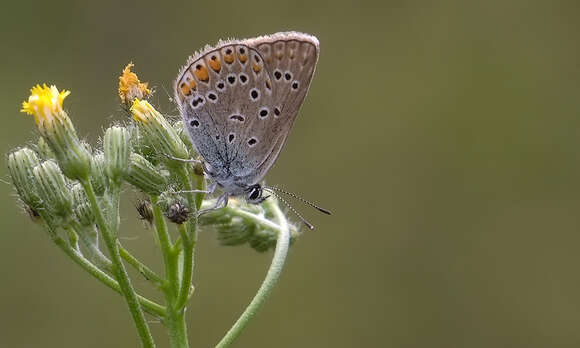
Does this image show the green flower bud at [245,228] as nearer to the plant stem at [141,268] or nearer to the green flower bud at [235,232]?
the green flower bud at [235,232]

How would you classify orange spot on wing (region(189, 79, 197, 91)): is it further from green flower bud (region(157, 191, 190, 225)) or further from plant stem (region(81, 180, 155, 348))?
plant stem (region(81, 180, 155, 348))

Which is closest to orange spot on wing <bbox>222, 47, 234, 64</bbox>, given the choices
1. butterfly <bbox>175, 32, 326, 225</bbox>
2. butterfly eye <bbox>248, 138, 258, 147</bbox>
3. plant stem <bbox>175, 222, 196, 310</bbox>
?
butterfly <bbox>175, 32, 326, 225</bbox>

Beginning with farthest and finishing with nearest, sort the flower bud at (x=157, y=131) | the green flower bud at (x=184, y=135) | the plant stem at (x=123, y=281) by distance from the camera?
the green flower bud at (x=184, y=135)
the flower bud at (x=157, y=131)
the plant stem at (x=123, y=281)

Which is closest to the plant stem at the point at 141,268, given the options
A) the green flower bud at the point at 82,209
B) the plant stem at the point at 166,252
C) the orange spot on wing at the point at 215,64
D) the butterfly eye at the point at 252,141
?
the plant stem at the point at 166,252

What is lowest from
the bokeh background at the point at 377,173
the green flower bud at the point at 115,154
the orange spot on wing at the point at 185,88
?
the bokeh background at the point at 377,173

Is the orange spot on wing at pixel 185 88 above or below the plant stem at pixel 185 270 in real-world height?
above

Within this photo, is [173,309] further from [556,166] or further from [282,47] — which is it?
[556,166]

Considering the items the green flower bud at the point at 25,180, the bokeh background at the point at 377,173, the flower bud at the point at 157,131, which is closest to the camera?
the green flower bud at the point at 25,180

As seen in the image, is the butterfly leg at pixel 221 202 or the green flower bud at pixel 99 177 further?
the butterfly leg at pixel 221 202
